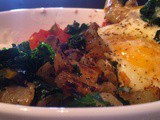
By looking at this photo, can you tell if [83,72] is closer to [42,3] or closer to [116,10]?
[116,10]

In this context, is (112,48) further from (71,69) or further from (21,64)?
(21,64)

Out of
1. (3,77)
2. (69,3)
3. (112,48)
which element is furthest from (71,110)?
(69,3)

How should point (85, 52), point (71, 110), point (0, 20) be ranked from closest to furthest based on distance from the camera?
point (71, 110) < point (85, 52) < point (0, 20)

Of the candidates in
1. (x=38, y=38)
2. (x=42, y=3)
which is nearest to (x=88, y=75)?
(x=38, y=38)

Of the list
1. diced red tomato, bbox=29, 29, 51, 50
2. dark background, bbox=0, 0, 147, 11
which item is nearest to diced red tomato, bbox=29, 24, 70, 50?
diced red tomato, bbox=29, 29, 51, 50

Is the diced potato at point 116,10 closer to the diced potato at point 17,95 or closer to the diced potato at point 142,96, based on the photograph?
the diced potato at point 142,96

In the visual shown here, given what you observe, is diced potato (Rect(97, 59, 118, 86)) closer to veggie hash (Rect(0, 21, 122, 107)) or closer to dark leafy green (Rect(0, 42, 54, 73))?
veggie hash (Rect(0, 21, 122, 107))
